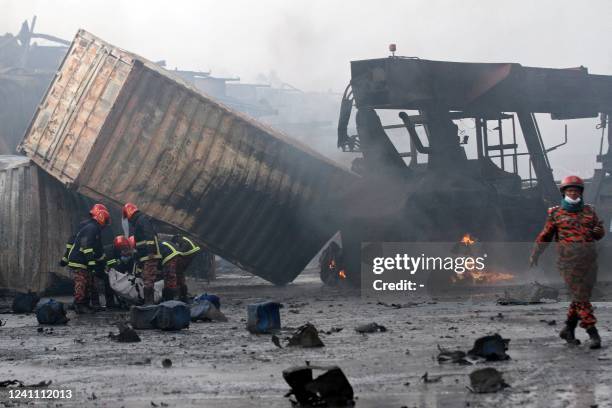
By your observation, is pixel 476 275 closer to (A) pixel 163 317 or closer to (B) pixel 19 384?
(A) pixel 163 317

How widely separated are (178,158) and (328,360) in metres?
7.60

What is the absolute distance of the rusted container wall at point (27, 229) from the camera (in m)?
14.7

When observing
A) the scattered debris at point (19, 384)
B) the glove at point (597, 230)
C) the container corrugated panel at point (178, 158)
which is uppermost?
the container corrugated panel at point (178, 158)

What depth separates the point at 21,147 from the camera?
595 inches

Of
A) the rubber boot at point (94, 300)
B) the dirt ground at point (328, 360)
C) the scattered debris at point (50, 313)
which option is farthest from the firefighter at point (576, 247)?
the rubber boot at point (94, 300)

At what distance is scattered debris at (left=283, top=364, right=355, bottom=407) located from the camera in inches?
208

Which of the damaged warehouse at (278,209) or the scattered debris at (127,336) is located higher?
the damaged warehouse at (278,209)

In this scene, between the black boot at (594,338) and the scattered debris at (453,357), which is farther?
the black boot at (594,338)

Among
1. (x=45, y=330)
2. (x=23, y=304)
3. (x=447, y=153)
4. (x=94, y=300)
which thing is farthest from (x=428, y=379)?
(x=447, y=153)

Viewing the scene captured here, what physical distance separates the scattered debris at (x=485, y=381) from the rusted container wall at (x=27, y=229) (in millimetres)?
10484

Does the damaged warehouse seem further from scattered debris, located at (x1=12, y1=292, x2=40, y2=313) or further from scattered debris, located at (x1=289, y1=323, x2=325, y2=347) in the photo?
scattered debris, located at (x1=289, y1=323, x2=325, y2=347)

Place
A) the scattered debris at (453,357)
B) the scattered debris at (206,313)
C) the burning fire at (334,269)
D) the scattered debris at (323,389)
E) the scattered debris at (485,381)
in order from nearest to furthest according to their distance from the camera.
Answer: the scattered debris at (323,389), the scattered debris at (485,381), the scattered debris at (453,357), the scattered debris at (206,313), the burning fire at (334,269)

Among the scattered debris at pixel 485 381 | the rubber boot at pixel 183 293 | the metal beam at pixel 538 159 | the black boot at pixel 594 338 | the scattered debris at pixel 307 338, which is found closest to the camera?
the scattered debris at pixel 485 381

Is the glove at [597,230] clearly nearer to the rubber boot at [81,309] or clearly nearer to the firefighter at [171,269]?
the firefighter at [171,269]
